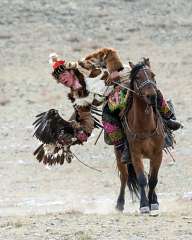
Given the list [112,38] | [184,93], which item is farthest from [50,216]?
[112,38]

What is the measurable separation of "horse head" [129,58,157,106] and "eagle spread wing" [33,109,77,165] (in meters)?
1.39

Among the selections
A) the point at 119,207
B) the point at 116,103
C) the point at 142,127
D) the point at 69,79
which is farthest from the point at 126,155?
the point at 69,79

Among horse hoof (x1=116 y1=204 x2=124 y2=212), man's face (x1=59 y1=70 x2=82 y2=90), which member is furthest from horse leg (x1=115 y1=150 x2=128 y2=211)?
man's face (x1=59 y1=70 x2=82 y2=90)

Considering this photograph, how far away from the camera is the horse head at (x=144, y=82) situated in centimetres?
1236

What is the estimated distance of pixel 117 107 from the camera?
1347 cm

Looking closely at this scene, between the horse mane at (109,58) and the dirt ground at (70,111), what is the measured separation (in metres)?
1.98

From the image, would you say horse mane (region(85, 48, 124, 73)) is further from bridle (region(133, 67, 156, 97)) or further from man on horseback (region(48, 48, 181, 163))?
bridle (region(133, 67, 156, 97))

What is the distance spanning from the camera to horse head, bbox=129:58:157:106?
12.4m

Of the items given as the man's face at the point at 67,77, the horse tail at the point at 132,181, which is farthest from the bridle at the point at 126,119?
the horse tail at the point at 132,181

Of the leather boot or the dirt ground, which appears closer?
the dirt ground

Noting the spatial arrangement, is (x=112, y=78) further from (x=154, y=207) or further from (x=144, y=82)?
(x=154, y=207)

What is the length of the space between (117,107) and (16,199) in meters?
3.79

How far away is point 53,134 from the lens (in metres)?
13.8

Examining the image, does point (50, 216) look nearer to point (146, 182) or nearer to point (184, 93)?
point (146, 182)
